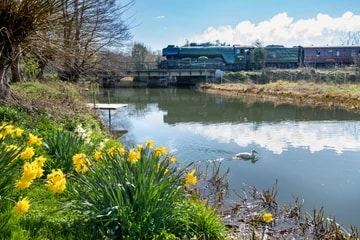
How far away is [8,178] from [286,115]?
19089 mm

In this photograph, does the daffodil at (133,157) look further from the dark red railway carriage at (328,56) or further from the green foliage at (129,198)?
the dark red railway carriage at (328,56)

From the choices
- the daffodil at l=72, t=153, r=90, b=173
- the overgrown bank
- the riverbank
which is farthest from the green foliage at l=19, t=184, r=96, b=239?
the riverbank

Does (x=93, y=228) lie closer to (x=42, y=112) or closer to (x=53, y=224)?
(x=53, y=224)

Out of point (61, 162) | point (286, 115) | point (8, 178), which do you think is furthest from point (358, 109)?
point (8, 178)

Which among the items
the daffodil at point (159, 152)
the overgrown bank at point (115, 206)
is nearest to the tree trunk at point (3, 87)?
the overgrown bank at point (115, 206)

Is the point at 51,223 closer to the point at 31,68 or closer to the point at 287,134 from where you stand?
the point at 31,68

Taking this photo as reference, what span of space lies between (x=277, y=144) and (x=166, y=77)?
35174 mm

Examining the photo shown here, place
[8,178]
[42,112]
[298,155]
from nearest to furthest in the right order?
[8,178], [42,112], [298,155]

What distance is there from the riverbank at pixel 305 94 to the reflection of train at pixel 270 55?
12.5 m

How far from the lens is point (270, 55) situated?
166ft

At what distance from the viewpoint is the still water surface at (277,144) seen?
721 cm

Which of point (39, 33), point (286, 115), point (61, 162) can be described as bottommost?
point (286, 115)

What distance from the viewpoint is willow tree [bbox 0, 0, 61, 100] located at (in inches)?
292

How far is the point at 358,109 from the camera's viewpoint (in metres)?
21.5
